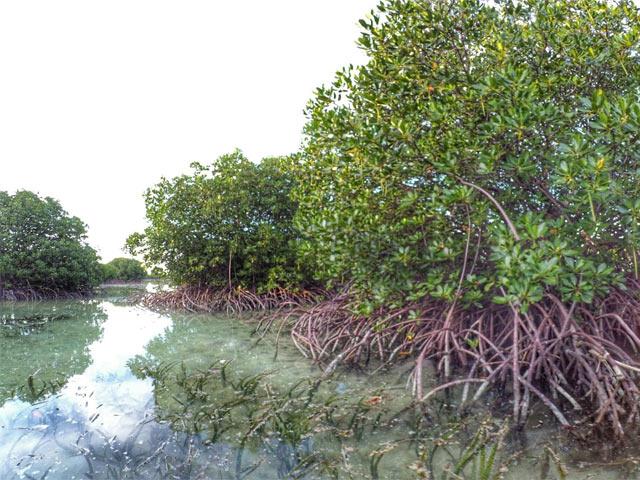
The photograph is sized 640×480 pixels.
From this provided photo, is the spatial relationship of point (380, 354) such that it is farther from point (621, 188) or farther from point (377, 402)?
point (621, 188)

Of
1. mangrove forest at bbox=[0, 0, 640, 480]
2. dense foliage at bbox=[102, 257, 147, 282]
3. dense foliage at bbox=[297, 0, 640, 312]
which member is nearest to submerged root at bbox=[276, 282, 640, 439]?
mangrove forest at bbox=[0, 0, 640, 480]

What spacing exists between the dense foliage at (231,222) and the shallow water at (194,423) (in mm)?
5490

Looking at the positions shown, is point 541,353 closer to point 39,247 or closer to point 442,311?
point 442,311

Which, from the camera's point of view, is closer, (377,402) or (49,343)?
(377,402)

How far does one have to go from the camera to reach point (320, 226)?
466 cm

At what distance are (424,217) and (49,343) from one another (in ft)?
20.5

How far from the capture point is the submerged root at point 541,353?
290 cm


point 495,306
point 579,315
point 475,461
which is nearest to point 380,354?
point 495,306

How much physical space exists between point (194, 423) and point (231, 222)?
8677 millimetres

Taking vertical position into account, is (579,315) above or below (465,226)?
below

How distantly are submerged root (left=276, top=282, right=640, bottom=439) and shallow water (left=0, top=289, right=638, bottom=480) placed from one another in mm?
342

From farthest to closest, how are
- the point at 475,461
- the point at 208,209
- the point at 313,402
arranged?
the point at 208,209 → the point at 313,402 → the point at 475,461

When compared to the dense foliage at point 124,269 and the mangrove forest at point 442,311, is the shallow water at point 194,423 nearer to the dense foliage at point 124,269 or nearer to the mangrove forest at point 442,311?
the mangrove forest at point 442,311

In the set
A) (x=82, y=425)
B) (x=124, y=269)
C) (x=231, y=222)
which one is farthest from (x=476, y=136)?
(x=124, y=269)
